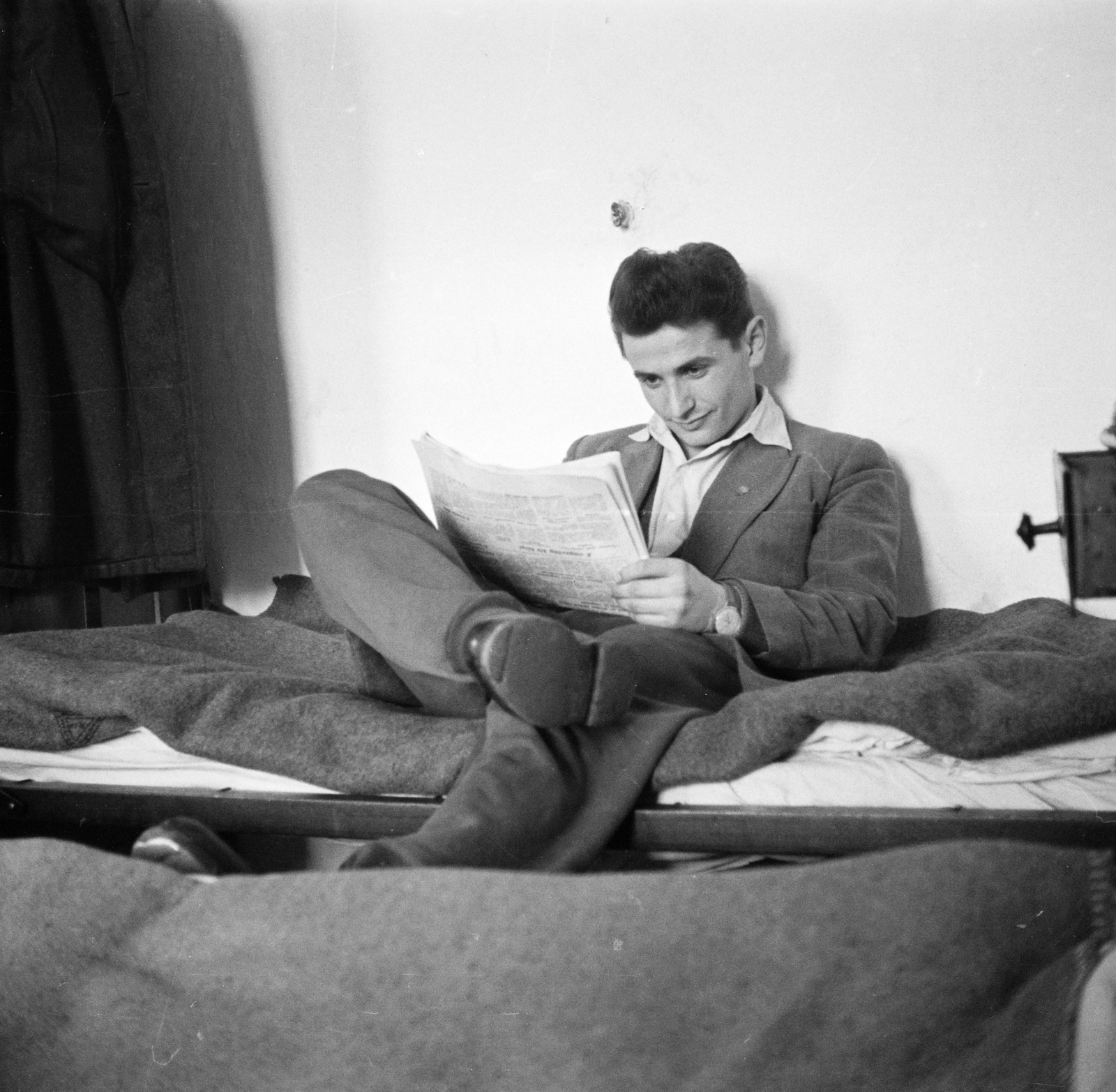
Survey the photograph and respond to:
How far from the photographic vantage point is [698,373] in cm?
95

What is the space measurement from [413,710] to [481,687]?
0.37 feet

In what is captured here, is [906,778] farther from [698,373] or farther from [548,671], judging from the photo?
[698,373]

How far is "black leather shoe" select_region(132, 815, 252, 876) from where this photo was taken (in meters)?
0.59

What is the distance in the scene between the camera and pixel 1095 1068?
1.79 ft

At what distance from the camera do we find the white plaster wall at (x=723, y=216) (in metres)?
0.79

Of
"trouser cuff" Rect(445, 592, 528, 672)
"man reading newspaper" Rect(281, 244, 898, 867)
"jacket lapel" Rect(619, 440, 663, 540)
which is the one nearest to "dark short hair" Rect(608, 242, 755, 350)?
"man reading newspaper" Rect(281, 244, 898, 867)

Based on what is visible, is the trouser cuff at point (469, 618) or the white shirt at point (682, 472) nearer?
the trouser cuff at point (469, 618)

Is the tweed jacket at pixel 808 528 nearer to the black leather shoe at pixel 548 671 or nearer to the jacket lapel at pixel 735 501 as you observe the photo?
the jacket lapel at pixel 735 501

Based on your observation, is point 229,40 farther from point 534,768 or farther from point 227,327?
point 534,768

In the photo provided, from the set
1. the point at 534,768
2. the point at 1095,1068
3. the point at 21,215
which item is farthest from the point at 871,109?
the point at 21,215

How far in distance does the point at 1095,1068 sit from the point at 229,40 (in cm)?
107

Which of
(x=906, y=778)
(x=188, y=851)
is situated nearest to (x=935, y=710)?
(x=906, y=778)

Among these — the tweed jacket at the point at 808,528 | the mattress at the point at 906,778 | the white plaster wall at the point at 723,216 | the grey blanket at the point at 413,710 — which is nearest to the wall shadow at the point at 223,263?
the white plaster wall at the point at 723,216

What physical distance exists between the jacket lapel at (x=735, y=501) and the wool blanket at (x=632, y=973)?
446 millimetres
